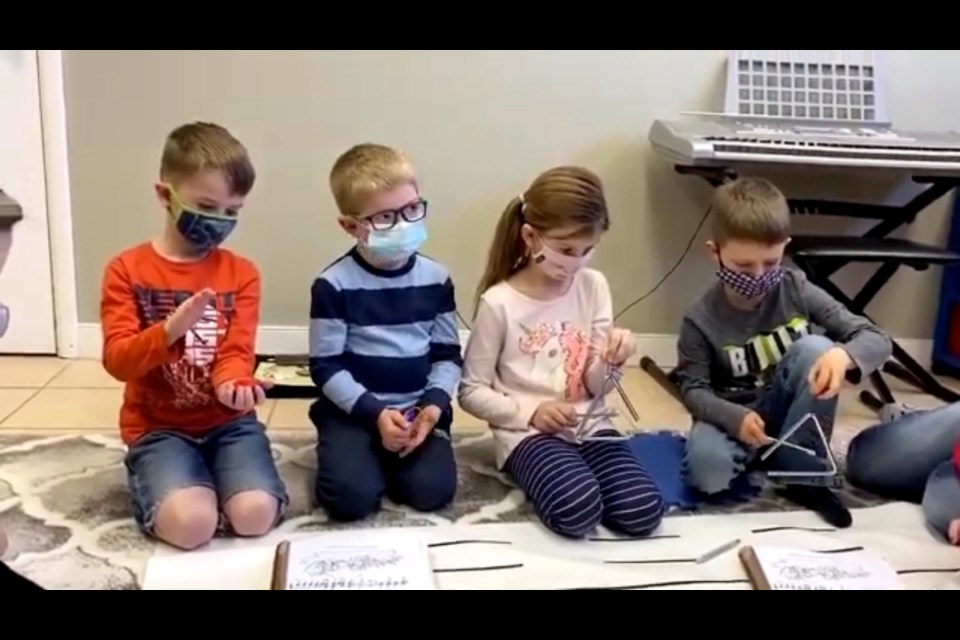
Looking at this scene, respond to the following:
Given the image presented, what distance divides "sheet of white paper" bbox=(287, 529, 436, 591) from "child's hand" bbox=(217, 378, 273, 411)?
0.22 m

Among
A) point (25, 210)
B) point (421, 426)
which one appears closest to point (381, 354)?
point (421, 426)

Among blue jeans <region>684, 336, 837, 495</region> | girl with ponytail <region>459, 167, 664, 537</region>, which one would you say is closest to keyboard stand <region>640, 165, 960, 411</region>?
blue jeans <region>684, 336, 837, 495</region>

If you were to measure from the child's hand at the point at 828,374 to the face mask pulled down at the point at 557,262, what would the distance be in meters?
0.40

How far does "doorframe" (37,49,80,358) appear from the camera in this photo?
7.84 ft

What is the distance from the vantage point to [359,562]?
1455 mm

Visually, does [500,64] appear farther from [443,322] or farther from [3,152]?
[3,152]

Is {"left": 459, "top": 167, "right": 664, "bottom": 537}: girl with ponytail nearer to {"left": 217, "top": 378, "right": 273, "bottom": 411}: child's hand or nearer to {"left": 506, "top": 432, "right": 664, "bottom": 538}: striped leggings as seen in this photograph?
{"left": 506, "top": 432, "right": 664, "bottom": 538}: striped leggings

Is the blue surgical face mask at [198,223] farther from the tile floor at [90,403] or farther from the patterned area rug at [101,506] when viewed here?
the tile floor at [90,403]

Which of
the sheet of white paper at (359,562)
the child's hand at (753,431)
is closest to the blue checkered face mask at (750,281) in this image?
the child's hand at (753,431)

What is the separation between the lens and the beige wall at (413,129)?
7.95ft

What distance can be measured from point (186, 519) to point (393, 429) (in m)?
0.33

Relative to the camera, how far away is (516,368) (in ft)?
5.74

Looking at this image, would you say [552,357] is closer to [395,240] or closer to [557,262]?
[557,262]
